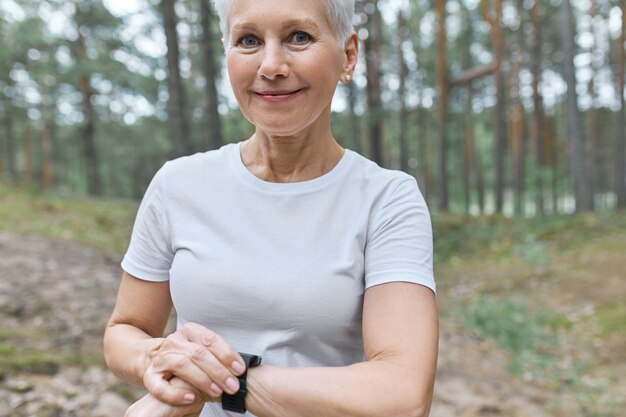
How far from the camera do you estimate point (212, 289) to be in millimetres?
1492

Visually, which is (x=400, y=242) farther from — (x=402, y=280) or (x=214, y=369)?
(x=214, y=369)

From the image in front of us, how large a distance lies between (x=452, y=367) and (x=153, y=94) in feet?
41.9

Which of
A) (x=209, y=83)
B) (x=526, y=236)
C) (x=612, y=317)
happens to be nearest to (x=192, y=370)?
(x=612, y=317)

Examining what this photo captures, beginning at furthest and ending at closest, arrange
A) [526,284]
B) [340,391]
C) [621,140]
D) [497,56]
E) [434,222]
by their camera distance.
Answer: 1. [497,56]
2. [621,140]
3. [434,222]
4. [526,284]
5. [340,391]

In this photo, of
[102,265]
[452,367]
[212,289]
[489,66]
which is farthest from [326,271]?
[489,66]

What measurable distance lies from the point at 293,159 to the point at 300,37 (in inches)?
13.9

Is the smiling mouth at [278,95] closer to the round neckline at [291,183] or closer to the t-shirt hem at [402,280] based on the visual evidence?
the round neckline at [291,183]

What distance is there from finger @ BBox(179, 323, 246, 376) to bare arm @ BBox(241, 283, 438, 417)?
5 cm

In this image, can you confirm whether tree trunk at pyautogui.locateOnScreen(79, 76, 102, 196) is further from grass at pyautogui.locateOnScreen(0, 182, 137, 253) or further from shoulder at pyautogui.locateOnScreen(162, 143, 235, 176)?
shoulder at pyautogui.locateOnScreen(162, 143, 235, 176)

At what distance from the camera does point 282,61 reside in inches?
56.2

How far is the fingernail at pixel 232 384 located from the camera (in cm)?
131

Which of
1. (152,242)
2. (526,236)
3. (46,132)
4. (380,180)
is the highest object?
(46,132)

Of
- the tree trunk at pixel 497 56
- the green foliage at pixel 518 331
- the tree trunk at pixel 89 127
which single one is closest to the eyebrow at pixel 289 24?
the green foliage at pixel 518 331

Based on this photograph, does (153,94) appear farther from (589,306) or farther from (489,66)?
(589,306)
